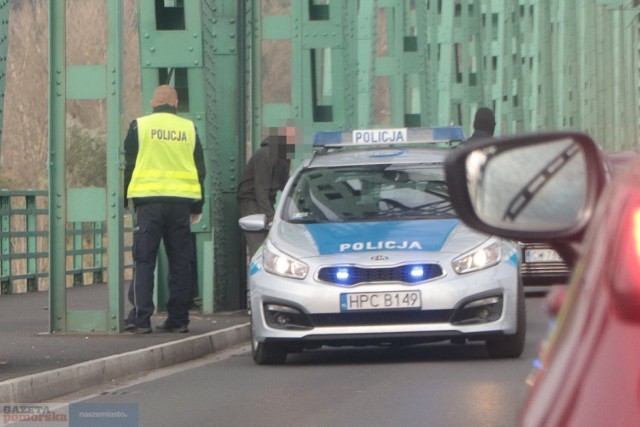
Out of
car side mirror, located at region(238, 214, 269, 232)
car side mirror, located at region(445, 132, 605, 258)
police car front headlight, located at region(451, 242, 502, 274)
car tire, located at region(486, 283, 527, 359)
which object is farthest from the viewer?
car side mirror, located at region(238, 214, 269, 232)

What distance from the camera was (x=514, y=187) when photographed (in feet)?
7.30

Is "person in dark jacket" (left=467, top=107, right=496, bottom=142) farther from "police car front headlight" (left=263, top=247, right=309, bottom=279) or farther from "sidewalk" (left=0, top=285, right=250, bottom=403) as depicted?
"police car front headlight" (left=263, top=247, right=309, bottom=279)

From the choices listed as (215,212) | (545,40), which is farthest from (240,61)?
(545,40)

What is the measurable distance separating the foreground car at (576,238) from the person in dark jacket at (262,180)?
43.2 ft

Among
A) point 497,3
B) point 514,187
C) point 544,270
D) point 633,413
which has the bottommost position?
point 544,270

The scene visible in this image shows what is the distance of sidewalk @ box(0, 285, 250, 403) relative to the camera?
901 cm

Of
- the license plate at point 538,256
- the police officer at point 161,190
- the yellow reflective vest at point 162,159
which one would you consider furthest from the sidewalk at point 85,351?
the license plate at point 538,256

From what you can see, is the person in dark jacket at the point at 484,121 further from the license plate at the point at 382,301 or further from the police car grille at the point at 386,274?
the license plate at the point at 382,301

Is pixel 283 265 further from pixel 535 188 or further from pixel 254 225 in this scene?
pixel 535 188

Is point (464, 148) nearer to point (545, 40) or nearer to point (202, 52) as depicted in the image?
point (202, 52)

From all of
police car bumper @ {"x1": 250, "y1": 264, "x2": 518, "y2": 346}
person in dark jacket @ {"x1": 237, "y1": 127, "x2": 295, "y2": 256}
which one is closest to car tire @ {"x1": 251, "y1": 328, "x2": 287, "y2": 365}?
police car bumper @ {"x1": 250, "y1": 264, "x2": 518, "y2": 346}

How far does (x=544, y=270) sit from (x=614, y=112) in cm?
8837

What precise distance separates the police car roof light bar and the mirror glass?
34.8ft

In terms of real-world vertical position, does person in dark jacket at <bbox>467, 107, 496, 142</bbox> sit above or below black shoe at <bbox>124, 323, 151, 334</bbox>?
above
